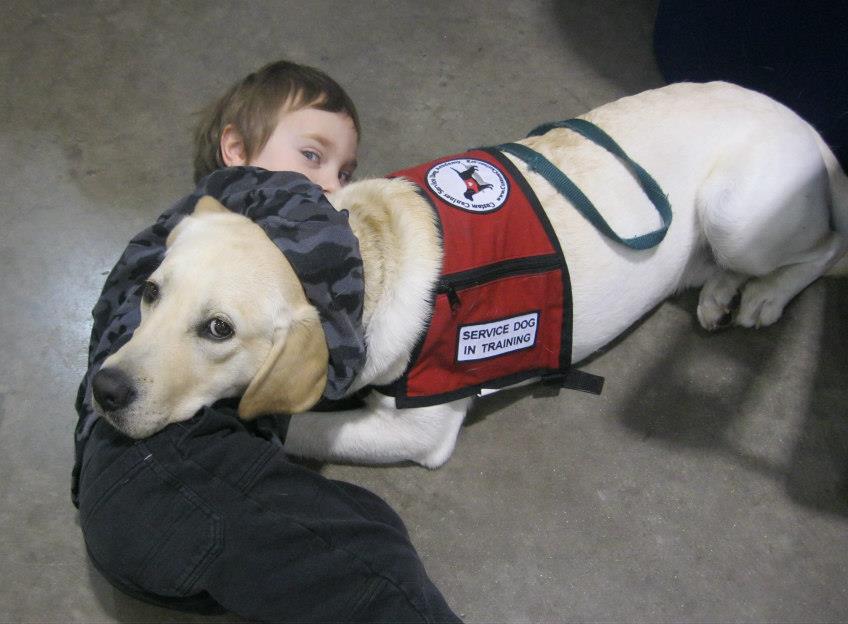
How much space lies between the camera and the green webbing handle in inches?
67.2

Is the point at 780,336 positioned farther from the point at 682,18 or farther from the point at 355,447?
the point at 355,447

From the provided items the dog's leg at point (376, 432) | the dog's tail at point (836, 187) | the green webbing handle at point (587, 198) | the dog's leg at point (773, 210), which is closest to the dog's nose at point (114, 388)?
the dog's leg at point (376, 432)

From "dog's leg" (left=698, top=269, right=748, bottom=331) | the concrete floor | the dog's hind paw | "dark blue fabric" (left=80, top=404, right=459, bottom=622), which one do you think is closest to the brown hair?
the concrete floor

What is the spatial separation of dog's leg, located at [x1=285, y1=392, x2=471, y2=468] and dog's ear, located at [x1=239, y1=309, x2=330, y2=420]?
320 millimetres

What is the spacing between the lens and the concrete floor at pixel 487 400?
5.84ft

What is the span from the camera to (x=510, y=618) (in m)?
1.72

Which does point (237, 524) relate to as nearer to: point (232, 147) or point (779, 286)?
point (232, 147)

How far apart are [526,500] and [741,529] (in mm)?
549

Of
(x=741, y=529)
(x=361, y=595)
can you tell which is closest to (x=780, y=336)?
(x=741, y=529)

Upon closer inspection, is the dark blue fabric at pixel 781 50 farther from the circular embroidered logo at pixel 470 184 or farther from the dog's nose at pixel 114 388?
the dog's nose at pixel 114 388

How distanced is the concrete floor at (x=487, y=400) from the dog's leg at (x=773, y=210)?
0.22 metres

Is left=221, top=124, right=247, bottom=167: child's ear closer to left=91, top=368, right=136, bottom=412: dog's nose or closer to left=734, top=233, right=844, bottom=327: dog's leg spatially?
left=91, top=368, right=136, bottom=412: dog's nose

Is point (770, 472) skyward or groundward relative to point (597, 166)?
groundward

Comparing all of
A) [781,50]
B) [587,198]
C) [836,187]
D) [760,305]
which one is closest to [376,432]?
[587,198]
